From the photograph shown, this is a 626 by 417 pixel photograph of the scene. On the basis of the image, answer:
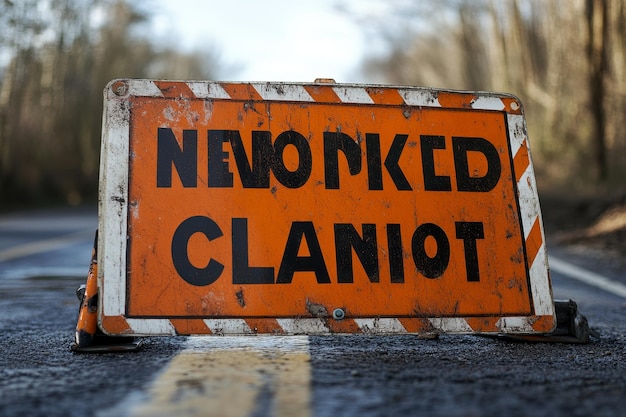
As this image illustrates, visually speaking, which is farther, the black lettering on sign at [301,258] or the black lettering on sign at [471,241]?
the black lettering on sign at [471,241]

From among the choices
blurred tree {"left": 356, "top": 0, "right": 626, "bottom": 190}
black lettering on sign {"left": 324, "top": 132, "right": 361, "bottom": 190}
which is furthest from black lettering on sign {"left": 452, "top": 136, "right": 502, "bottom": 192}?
blurred tree {"left": 356, "top": 0, "right": 626, "bottom": 190}

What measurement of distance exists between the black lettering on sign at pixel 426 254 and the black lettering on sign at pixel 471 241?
83 mm

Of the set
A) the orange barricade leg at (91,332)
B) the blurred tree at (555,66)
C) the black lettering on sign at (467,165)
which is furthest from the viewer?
the blurred tree at (555,66)

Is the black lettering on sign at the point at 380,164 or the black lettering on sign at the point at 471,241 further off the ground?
the black lettering on sign at the point at 380,164

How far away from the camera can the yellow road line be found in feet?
7.66

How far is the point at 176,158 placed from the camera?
11.4 ft

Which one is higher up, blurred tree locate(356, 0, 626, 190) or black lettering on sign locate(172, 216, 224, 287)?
blurred tree locate(356, 0, 626, 190)

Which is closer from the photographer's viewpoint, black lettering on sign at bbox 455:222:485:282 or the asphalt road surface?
the asphalt road surface

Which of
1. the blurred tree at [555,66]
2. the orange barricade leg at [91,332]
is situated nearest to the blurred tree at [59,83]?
the blurred tree at [555,66]

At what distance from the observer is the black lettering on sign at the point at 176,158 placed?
3436 millimetres

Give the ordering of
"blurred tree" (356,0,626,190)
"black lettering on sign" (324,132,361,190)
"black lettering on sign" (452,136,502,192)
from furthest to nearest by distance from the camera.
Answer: "blurred tree" (356,0,626,190), "black lettering on sign" (452,136,502,192), "black lettering on sign" (324,132,361,190)

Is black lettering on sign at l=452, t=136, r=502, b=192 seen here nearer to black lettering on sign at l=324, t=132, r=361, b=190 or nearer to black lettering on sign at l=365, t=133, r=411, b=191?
black lettering on sign at l=365, t=133, r=411, b=191

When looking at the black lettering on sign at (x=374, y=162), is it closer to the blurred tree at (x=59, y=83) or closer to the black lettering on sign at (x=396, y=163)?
the black lettering on sign at (x=396, y=163)

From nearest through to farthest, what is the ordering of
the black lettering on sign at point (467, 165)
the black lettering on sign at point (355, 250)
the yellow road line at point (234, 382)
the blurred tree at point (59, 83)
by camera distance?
the yellow road line at point (234, 382)
the black lettering on sign at point (355, 250)
the black lettering on sign at point (467, 165)
the blurred tree at point (59, 83)
